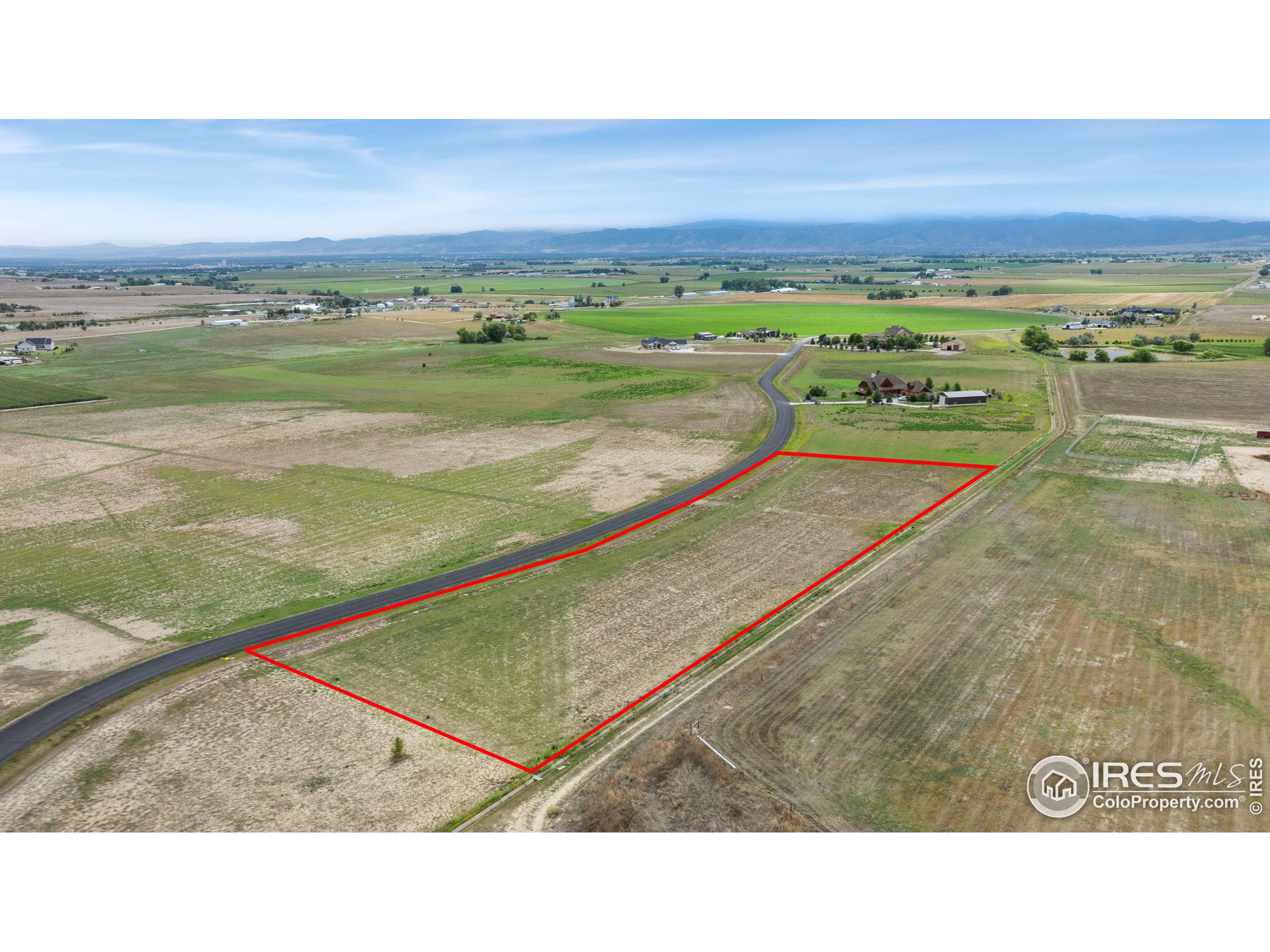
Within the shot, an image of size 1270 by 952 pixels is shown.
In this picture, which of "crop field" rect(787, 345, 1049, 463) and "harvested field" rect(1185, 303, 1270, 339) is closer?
"crop field" rect(787, 345, 1049, 463)

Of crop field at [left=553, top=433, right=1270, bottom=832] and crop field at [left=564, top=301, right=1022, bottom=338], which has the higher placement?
crop field at [left=564, top=301, right=1022, bottom=338]

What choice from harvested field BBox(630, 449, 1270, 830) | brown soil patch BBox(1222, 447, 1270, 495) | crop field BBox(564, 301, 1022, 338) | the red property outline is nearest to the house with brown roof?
the red property outline

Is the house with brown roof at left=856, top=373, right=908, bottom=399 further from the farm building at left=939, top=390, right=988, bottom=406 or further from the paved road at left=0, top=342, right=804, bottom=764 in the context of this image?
the paved road at left=0, top=342, right=804, bottom=764

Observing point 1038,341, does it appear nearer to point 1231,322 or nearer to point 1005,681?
point 1231,322

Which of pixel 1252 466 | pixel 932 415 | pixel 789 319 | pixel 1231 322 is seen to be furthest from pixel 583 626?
pixel 1231 322

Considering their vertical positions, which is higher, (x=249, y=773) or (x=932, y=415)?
(x=932, y=415)

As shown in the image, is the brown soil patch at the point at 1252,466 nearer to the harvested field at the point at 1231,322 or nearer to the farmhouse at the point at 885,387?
the farmhouse at the point at 885,387

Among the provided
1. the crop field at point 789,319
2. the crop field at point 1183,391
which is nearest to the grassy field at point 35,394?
the crop field at point 789,319
